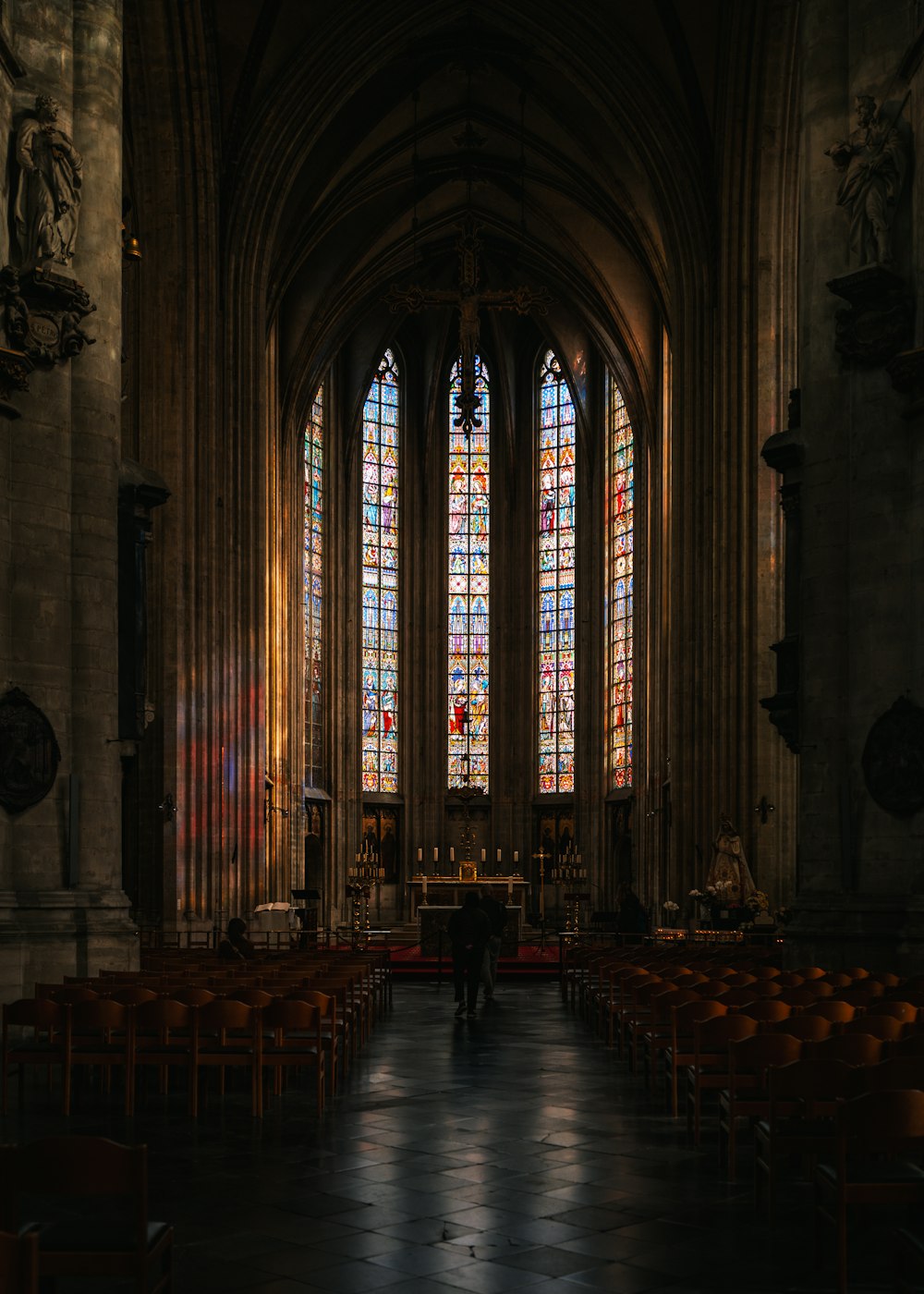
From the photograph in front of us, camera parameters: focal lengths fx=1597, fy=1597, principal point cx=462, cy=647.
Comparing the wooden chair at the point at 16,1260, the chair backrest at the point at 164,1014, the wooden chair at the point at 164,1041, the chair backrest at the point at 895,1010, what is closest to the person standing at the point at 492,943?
the wooden chair at the point at 164,1041

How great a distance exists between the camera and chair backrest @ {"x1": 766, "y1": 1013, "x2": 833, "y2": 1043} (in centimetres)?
898

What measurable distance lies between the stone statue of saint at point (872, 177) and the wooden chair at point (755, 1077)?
384 inches

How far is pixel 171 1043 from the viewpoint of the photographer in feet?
36.7

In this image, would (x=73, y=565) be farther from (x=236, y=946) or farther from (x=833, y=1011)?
(x=833, y=1011)

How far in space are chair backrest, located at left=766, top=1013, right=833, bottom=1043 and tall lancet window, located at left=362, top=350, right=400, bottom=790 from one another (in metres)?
38.8

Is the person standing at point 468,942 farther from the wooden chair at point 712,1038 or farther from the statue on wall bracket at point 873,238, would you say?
the wooden chair at point 712,1038

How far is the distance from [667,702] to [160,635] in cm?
1463

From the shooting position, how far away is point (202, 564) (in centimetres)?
3031

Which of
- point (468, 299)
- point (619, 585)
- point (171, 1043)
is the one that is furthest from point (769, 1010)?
point (619, 585)

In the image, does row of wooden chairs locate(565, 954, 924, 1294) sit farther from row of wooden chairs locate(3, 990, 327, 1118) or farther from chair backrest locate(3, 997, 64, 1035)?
chair backrest locate(3, 997, 64, 1035)

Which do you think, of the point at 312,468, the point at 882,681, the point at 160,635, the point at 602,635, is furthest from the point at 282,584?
the point at 882,681

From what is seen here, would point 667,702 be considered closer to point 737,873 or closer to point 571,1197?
point 737,873

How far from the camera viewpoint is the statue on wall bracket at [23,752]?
15.3 meters

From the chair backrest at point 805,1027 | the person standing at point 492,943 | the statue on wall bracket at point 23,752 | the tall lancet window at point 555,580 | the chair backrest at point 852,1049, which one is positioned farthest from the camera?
the tall lancet window at point 555,580
